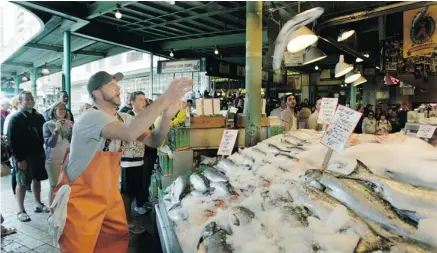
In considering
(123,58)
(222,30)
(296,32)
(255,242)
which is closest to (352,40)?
(222,30)

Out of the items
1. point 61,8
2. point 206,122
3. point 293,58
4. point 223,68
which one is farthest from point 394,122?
point 61,8

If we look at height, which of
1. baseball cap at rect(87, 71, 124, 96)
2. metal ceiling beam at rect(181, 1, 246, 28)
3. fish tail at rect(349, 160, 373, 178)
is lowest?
fish tail at rect(349, 160, 373, 178)

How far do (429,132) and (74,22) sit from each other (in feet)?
32.0

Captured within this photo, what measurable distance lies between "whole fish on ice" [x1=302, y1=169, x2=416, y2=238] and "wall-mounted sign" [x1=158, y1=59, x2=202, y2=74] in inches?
397

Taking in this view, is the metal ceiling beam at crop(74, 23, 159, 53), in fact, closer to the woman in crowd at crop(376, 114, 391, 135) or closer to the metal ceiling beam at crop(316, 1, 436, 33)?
the metal ceiling beam at crop(316, 1, 436, 33)

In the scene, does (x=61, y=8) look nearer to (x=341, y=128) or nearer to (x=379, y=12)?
(x=379, y=12)

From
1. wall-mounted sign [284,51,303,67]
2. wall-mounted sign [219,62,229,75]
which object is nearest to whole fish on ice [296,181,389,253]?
wall-mounted sign [284,51,303,67]

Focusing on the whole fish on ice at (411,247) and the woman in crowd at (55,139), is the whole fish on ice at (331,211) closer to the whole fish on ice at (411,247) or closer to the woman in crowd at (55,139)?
the whole fish on ice at (411,247)

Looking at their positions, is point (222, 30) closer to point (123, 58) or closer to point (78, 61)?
point (78, 61)

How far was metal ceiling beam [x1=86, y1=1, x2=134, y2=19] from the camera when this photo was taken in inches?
325

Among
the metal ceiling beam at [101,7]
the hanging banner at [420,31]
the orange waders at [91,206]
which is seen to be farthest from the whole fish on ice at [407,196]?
the metal ceiling beam at [101,7]

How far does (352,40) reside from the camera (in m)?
10.4

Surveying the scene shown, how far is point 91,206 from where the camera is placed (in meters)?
2.14

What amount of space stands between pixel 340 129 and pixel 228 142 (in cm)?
150
